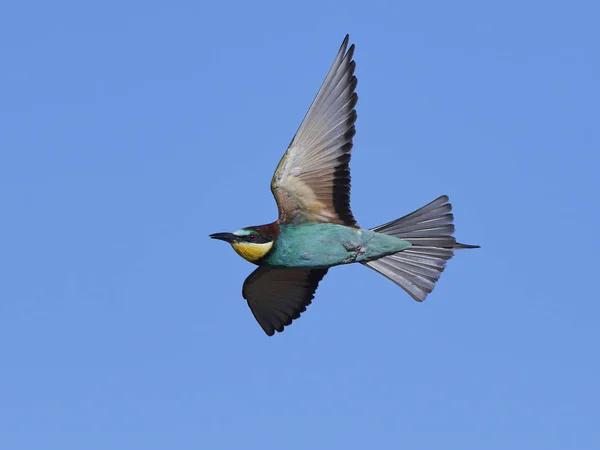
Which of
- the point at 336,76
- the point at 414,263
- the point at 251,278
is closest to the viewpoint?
the point at 336,76

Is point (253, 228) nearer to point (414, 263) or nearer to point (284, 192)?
point (284, 192)

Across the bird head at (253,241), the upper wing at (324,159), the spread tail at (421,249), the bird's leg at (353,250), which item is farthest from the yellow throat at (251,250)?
the spread tail at (421,249)

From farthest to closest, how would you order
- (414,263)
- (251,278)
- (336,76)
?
(251,278)
(414,263)
(336,76)

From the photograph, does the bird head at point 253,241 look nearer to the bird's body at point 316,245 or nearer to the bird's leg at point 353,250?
the bird's body at point 316,245

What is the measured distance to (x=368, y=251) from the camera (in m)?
8.72

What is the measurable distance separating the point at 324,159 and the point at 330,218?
1.48 feet

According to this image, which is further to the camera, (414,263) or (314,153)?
(414,263)

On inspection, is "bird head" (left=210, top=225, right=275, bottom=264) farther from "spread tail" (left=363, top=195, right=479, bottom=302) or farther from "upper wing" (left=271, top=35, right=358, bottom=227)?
"spread tail" (left=363, top=195, right=479, bottom=302)

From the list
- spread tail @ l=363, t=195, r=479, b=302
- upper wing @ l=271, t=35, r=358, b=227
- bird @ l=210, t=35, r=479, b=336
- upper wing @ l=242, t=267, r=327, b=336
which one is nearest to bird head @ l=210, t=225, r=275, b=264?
bird @ l=210, t=35, r=479, b=336

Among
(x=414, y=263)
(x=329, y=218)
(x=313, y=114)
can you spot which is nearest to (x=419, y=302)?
(x=414, y=263)

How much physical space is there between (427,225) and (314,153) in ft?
3.64

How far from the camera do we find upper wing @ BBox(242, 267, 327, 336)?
979 centimetres

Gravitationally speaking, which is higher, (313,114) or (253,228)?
(313,114)

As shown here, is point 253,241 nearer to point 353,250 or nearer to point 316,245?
point 316,245
